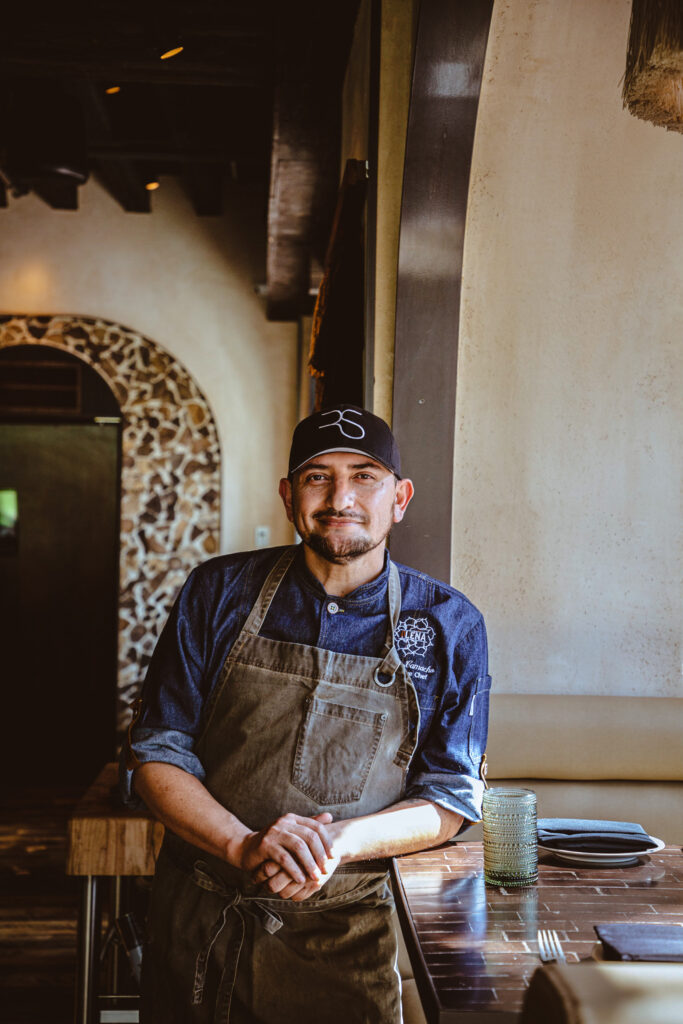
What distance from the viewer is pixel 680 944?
48.2 inches

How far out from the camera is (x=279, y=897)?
1678 millimetres

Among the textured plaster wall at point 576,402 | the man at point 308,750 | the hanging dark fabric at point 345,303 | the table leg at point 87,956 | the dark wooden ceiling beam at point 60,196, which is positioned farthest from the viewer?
the dark wooden ceiling beam at point 60,196

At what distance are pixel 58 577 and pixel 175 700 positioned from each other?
478cm

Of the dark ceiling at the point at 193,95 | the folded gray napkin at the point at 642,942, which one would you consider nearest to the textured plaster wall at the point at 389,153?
the dark ceiling at the point at 193,95

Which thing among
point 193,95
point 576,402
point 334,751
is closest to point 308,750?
point 334,751

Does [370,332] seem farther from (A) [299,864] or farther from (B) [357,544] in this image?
(A) [299,864]

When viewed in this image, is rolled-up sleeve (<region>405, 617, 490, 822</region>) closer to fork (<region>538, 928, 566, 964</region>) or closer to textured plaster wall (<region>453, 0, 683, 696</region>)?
fork (<region>538, 928, 566, 964</region>)

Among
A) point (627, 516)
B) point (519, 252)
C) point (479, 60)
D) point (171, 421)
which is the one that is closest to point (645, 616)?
point (627, 516)

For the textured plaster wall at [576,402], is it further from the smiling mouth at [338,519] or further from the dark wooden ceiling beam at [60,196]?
the dark wooden ceiling beam at [60,196]

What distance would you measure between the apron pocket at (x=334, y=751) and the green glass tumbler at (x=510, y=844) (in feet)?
0.79

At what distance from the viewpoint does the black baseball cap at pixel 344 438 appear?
1.84 m

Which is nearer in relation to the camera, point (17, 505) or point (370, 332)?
point (370, 332)

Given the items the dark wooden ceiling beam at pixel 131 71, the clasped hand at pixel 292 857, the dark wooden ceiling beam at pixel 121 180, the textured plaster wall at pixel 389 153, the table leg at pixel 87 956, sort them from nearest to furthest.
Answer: the clasped hand at pixel 292 857 < the table leg at pixel 87 956 < the textured plaster wall at pixel 389 153 < the dark wooden ceiling beam at pixel 131 71 < the dark wooden ceiling beam at pixel 121 180

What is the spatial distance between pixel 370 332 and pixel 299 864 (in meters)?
1.59
